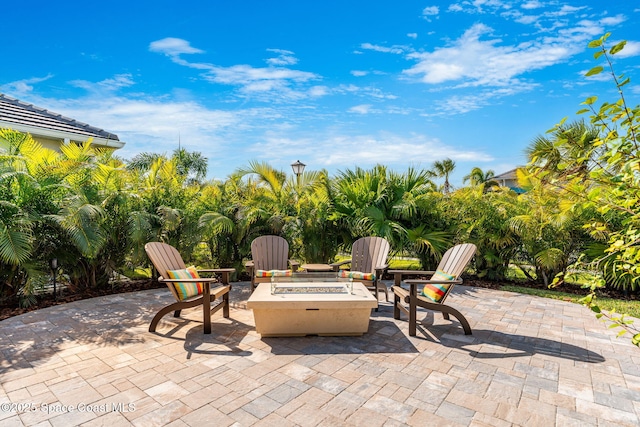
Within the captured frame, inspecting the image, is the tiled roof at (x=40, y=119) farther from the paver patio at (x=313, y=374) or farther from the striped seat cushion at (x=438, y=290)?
the striped seat cushion at (x=438, y=290)

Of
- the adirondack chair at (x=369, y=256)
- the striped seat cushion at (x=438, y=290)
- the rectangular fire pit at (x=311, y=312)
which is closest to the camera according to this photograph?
the rectangular fire pit at (x=311, y=312)

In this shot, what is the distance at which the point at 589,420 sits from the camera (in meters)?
2.40

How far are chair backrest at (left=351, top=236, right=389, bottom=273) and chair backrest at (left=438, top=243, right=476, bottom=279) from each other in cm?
118

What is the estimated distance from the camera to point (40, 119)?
9336 millimetres

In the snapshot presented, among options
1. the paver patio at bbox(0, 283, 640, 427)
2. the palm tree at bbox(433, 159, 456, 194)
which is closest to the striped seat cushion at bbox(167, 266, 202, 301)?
the paver patio at bbox(0, 283, 640, 427)

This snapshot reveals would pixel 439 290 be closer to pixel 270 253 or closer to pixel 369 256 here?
pixel 369 256

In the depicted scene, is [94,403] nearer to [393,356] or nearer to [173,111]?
[393,356]

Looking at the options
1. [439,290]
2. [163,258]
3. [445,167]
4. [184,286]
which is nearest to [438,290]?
[439,290]

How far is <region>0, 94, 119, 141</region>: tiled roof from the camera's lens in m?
8.64

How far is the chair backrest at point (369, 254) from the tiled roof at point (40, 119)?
7363mm

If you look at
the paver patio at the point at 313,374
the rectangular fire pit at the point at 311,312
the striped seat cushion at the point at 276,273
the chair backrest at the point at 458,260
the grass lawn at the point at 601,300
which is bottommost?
the grass lawn at the point at 601,300

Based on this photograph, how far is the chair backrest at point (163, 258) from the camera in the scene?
410 centimetres

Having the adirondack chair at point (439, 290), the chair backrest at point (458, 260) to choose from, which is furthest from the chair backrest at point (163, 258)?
the chair backrest at point (458, 260)

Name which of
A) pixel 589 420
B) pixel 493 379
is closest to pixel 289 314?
pixel 493 379
